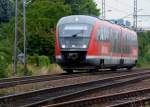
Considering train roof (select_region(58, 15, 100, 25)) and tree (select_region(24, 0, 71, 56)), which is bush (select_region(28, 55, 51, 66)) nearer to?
tree (select_region(24, 0, 71, 56))

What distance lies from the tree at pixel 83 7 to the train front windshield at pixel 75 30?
41319mm

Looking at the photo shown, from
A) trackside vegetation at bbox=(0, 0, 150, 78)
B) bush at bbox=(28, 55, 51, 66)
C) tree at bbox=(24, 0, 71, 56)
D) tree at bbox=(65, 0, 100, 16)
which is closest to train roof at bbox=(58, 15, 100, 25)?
trackside vegetation at bbox=(0, 0, 150, 78)

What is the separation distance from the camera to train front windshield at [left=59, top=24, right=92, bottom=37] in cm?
2758

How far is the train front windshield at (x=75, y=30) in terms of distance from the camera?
90.5 ft

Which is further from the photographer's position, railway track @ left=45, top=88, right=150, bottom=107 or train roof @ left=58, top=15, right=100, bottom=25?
train roof @ left=58, top=15, right=100, bottom=25

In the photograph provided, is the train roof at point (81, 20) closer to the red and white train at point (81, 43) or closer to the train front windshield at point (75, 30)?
the red and white train at point (81, 43)

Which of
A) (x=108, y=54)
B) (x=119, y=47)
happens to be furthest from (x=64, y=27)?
(x=119, y=47)

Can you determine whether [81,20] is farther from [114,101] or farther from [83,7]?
[83,7]

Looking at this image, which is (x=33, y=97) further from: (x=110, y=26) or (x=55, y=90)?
(x=110, y=26)

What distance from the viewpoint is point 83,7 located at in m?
74.4

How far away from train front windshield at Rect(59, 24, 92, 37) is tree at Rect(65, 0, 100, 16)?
41.3 meters

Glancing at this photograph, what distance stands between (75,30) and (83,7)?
46974mm

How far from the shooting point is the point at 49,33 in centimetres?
4856

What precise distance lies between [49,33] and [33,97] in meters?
34.2
